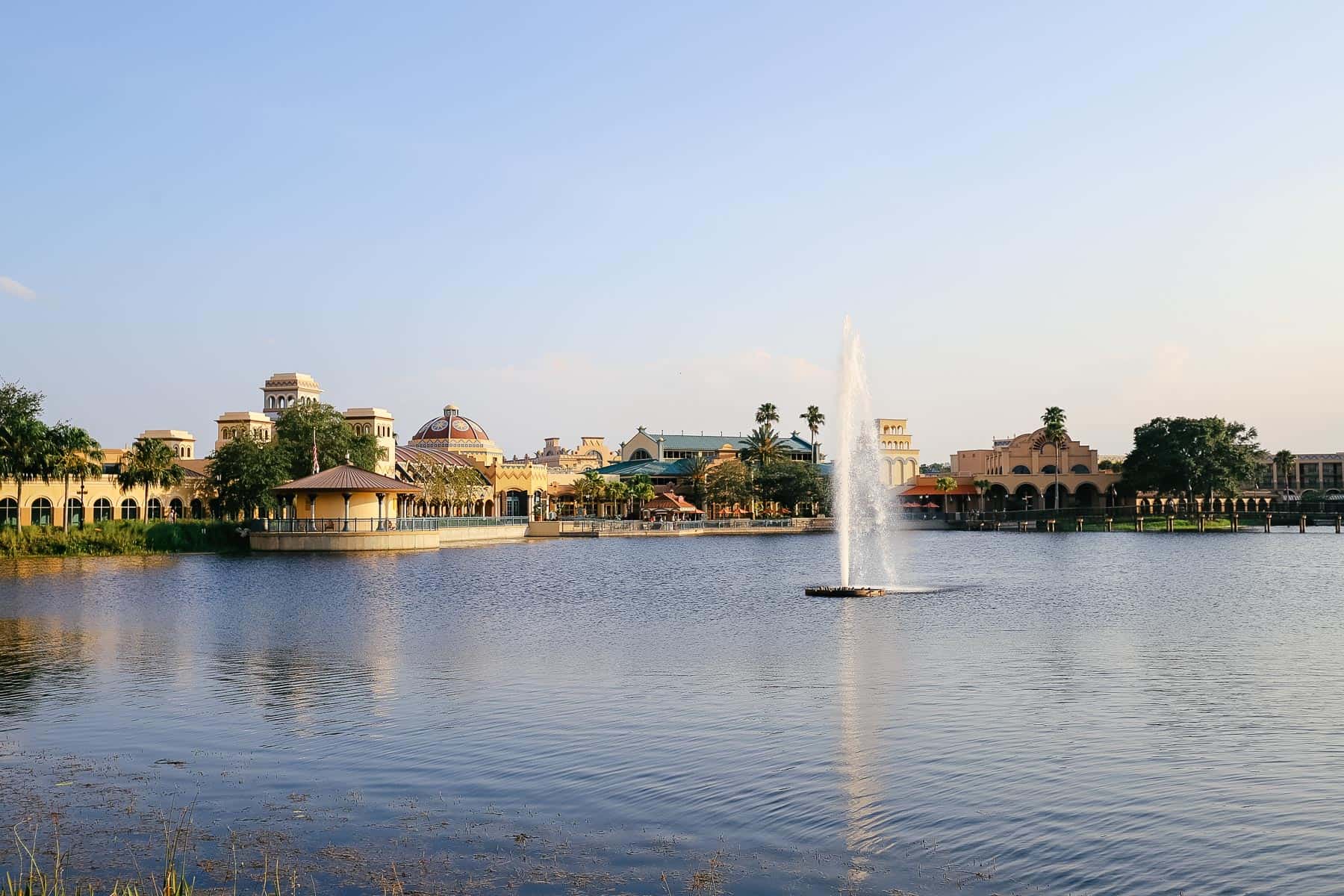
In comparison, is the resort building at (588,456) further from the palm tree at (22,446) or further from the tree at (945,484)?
the palm tree at (22,446)

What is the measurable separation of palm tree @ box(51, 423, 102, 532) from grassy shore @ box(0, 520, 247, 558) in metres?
1.65

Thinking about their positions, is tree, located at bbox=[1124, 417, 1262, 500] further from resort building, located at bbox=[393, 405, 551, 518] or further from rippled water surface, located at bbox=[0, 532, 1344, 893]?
rippled water surface, located at bbox=[0, 532, 1344, 893]

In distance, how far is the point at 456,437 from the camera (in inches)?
5925

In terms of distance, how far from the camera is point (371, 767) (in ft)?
51.4

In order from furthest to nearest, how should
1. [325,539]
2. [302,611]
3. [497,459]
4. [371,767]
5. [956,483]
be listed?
[956,483] < [497,459] < [325,539] < [302,611] < [371,767]

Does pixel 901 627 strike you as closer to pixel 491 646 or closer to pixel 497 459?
pixel 491 646

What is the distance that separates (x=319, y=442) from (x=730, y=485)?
5419cm

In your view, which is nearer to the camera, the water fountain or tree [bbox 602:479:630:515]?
the water fountain

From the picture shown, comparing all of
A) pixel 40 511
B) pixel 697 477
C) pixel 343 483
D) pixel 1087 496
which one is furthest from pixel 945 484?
pixel 40 511

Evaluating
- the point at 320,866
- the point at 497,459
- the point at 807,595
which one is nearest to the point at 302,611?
the point at 807,595

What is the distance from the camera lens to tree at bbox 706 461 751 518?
13825 centimetres

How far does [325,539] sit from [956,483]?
9651 cm

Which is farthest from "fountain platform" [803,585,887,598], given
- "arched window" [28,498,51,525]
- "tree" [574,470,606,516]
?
"tree" [574,470,606,516]

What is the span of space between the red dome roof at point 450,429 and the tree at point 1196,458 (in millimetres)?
79172
